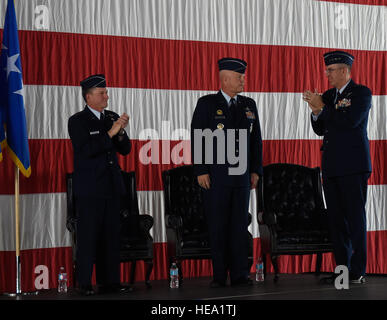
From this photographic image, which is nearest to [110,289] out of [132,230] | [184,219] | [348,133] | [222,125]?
[132,230]

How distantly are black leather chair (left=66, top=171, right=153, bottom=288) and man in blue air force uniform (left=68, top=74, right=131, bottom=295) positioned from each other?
29cm

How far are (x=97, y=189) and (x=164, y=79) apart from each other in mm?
1528

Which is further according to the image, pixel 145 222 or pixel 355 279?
pixel 145 222

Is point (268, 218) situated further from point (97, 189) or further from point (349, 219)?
point (97, 189)

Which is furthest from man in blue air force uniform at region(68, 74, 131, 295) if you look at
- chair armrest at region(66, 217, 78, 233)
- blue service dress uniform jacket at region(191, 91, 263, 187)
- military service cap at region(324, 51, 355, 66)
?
military service cap at region(324, 51, 355, 66)

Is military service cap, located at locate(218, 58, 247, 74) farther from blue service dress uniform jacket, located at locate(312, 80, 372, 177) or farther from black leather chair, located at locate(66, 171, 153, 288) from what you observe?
black leather chair, located at locate(66, 171, 153, 288)

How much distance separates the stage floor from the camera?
441 cm

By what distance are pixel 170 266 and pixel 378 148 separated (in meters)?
2.42

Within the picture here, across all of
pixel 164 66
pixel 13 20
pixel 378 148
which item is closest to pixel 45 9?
pixel 13 20

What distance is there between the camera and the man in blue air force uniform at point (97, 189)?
186 inches

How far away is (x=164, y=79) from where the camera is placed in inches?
233

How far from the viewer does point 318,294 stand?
177 inches

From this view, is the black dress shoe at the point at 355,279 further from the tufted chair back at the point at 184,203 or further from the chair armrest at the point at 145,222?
the chair armrest at the point at 145,222
